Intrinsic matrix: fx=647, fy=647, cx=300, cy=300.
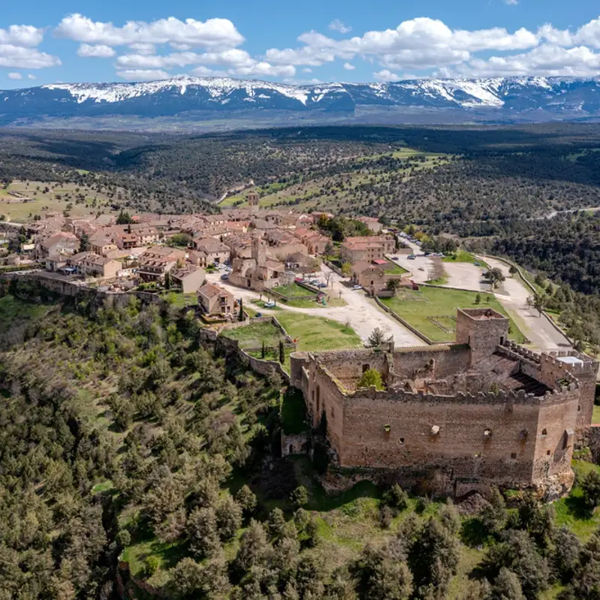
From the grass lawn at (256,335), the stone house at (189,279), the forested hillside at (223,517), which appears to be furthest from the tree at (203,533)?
the stone house at (189,279)

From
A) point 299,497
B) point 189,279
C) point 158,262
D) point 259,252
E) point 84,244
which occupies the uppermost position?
point 259,252

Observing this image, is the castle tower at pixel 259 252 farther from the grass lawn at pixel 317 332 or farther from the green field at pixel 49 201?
the green field at pixel 49 201

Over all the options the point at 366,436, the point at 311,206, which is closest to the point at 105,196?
the point at 311,206

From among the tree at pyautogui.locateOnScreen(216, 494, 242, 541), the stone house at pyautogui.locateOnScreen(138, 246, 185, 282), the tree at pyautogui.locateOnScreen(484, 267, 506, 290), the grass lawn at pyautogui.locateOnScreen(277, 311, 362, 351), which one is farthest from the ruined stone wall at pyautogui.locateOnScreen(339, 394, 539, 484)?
the tree at pyautogui.locateOnScreen(484, 267, 506, 290)

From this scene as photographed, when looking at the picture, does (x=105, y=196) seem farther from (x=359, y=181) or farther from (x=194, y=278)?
(x=194, y=278)

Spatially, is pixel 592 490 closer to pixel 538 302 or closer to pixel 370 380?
pixel 370 380

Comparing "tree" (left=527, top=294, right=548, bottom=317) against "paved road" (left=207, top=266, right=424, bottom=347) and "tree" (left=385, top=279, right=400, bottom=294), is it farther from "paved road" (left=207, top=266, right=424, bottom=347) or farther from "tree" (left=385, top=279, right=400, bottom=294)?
"paved road" (left=207, top=266, right=424, bottom=347)

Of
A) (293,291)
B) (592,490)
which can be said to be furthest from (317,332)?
(592,490)

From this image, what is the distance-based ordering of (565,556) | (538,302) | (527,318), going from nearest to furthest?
(565,556), (527,318), (538,302)
